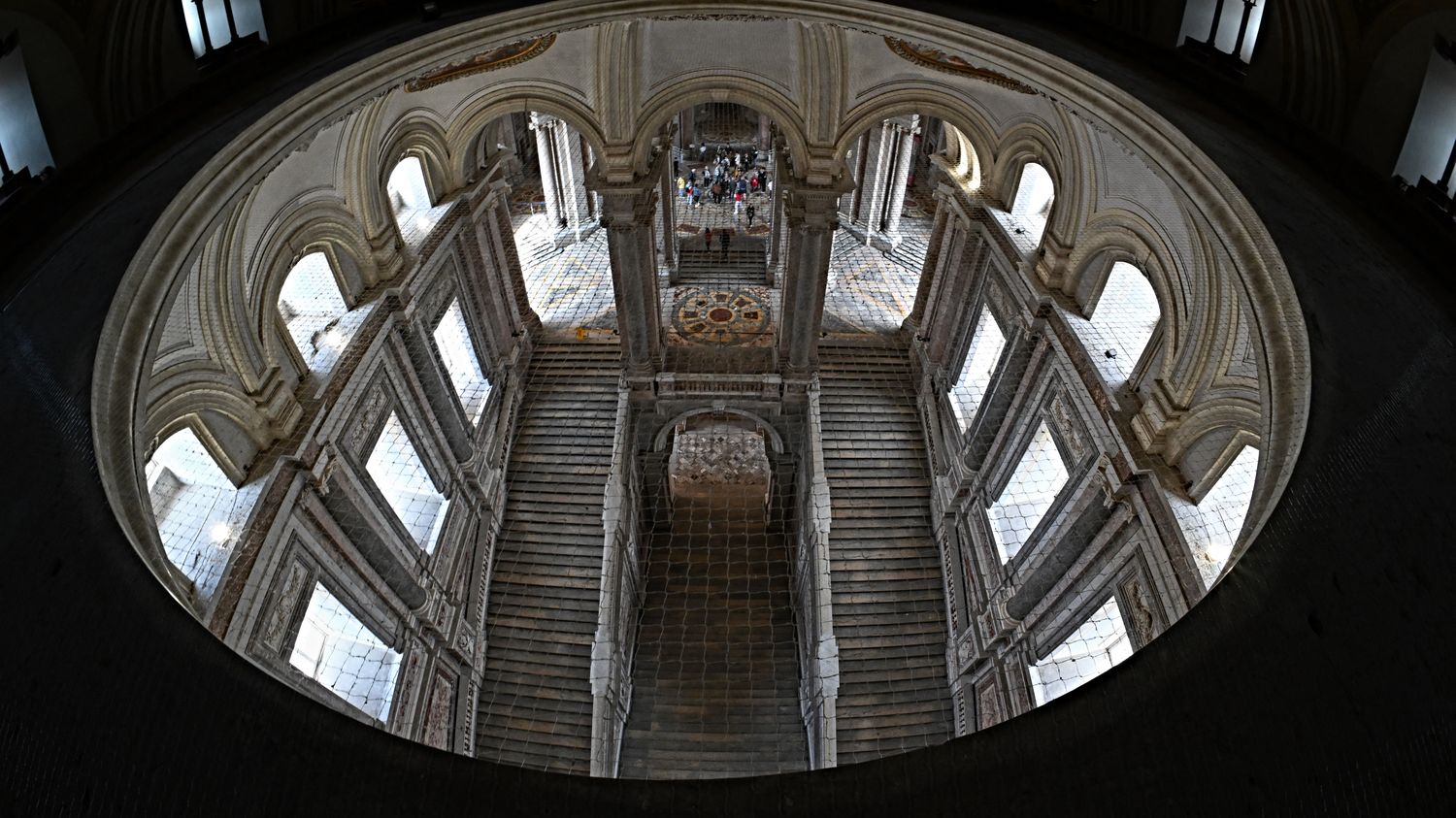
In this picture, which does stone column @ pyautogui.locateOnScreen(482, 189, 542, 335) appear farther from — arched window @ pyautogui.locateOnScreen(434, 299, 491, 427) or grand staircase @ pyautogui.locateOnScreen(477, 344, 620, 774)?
arched window @ pyautogui.locateOnScreen(434, 299, 491, 427)

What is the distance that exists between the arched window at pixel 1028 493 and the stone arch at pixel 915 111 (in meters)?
4.54

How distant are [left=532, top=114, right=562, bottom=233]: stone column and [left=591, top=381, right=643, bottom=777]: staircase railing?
6987 millimetres

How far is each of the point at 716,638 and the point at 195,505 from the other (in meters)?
7.31

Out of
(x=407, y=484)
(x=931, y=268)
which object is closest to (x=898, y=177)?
(x=931, y=268)

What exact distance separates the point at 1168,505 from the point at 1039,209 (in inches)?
234

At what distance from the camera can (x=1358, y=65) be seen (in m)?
4.73

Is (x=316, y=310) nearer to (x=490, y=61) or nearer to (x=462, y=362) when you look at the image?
(x=462, y=362)

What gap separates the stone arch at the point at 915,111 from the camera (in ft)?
36.1

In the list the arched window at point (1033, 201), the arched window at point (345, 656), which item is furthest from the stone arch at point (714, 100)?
the arched window at point (345, 656)

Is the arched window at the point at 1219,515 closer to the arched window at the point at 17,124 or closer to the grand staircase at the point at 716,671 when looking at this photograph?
the grand staircase at the point at 716,671

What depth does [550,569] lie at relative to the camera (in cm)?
1260

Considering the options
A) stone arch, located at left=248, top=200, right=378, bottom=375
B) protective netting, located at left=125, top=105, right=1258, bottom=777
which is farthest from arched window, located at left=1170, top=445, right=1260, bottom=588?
stone arch, located at left=248, top=200, right=378, bottom=375

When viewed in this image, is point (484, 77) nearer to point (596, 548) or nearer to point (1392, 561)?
A: point (596, 548)

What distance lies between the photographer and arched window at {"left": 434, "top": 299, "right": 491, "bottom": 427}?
1272cm
